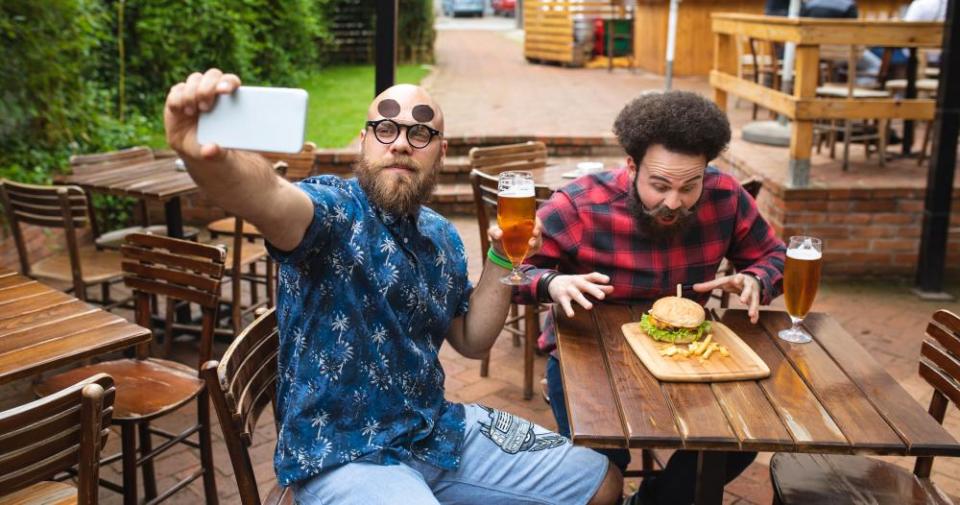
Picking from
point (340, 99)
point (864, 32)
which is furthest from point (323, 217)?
point (340, 99)

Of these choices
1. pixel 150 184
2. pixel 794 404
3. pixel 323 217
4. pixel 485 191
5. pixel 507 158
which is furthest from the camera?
pixel 507 158

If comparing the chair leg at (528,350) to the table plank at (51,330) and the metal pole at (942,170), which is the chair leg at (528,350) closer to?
the table plank at (51,330)

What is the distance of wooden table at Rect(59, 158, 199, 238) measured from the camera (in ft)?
14.7

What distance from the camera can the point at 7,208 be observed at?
446 cm

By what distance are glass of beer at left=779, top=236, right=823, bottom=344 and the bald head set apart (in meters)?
1.01

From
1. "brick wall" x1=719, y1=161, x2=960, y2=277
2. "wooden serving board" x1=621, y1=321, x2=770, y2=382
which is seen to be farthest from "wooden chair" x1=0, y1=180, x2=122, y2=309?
"brick wall" x1=719, y1=161, x2=960, y2=277

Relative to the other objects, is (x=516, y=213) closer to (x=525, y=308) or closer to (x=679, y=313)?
(x=679, y=313)

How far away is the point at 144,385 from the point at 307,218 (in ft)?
5.51

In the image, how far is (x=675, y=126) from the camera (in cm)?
246

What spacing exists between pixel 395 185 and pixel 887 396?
129cm

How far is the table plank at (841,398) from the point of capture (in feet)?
5.99

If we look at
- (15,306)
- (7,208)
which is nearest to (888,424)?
(15,306)

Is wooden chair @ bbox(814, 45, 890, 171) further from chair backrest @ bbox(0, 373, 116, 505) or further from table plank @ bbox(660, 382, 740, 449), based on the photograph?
chair backrest @ bbox(0, 373, 116, 505)

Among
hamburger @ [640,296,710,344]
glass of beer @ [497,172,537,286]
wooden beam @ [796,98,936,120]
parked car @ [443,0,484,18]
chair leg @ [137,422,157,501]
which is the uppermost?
parked car @ [443,0,484,18]
